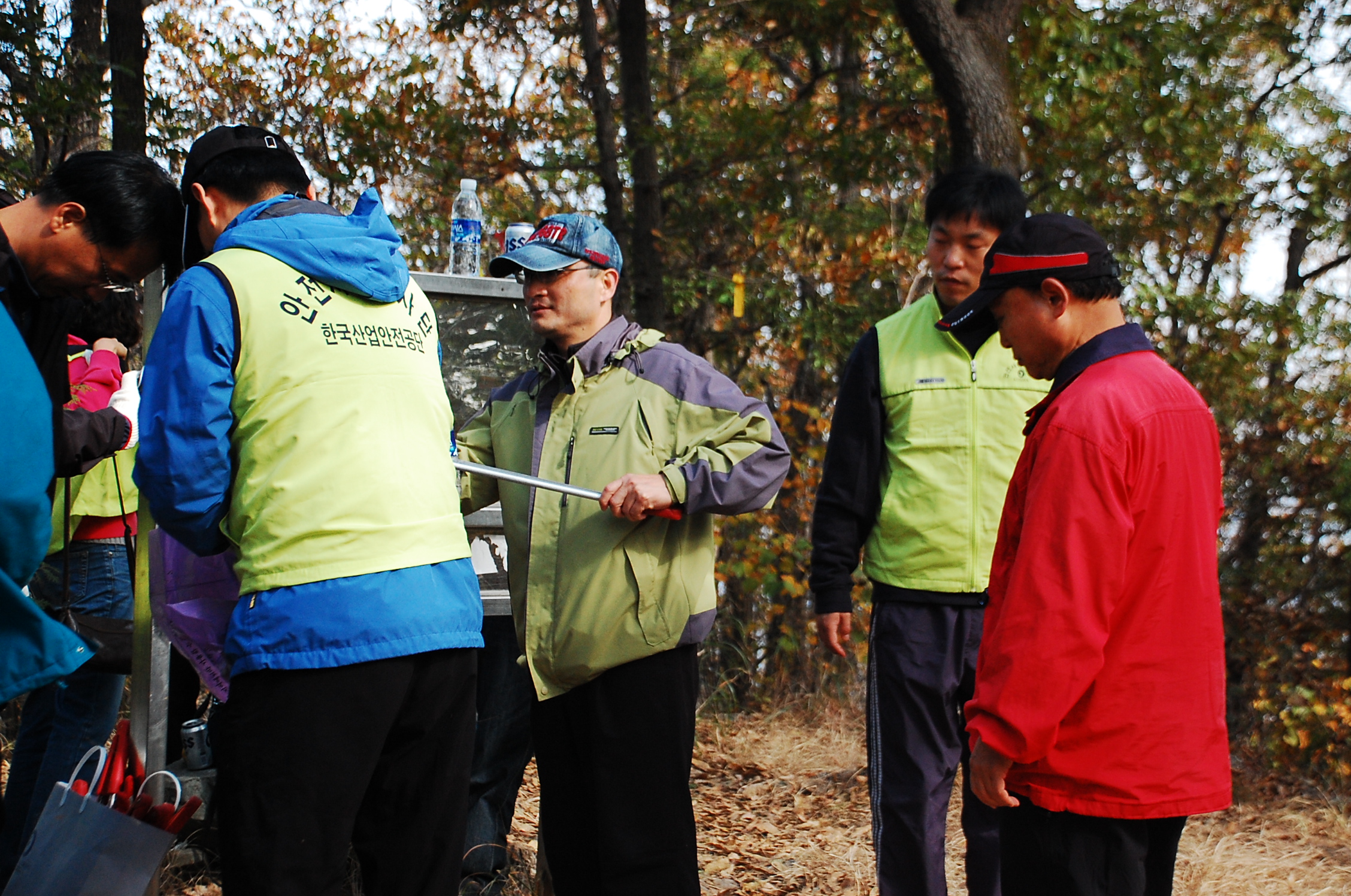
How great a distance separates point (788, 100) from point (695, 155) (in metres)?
1.82

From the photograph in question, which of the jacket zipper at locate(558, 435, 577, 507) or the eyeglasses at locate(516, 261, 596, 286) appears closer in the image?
the jacket zipper at locate(558, 435, 577, 507)

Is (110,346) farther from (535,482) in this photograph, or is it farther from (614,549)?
(614,549)

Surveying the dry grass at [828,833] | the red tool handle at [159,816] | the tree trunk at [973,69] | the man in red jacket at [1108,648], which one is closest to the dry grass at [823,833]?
the dry grass at [828,833]

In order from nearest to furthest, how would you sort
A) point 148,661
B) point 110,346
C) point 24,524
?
point 24,524
point 148,661
point 110,346

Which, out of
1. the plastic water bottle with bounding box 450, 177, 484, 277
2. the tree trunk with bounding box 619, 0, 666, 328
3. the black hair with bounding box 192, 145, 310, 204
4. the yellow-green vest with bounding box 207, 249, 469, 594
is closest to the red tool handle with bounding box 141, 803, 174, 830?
the yellow-green vest with bounding box 207, 249, 469, 594

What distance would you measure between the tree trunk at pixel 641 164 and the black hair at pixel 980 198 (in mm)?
4774

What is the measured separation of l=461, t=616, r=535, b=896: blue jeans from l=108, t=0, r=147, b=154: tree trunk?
371 centimetres

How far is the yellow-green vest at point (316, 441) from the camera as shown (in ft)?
6.47

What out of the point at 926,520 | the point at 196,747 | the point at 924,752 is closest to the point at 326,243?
the point at 926,520

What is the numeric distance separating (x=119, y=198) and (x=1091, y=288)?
1.95 metres

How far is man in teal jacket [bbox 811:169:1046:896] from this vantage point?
292 centimetres

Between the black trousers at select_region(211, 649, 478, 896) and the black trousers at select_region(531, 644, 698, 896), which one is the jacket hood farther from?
the black trousers at select_region(531, 644, 698, 896)

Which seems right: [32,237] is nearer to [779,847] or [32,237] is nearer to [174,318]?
[174,318]

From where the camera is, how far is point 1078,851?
1883 mm
